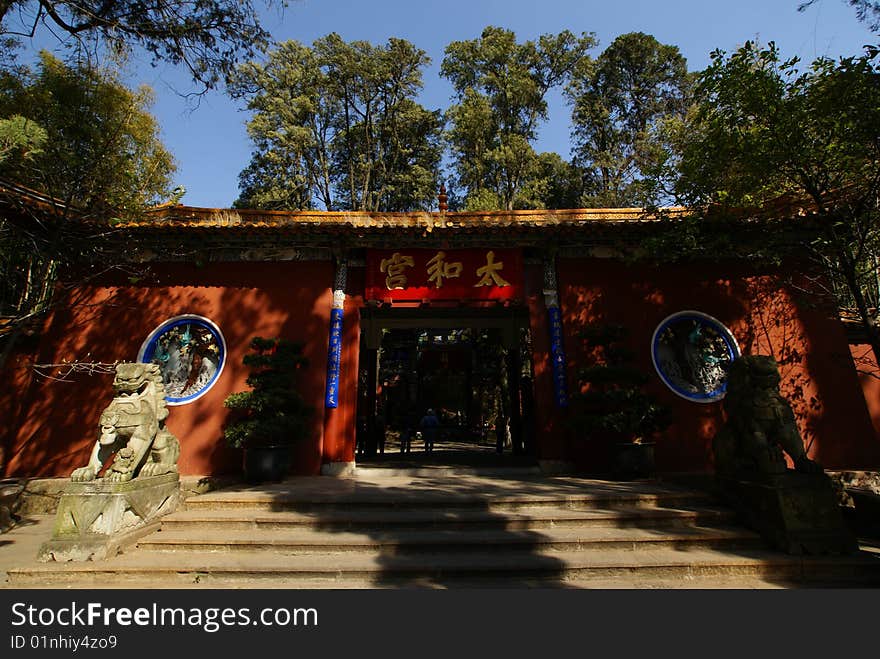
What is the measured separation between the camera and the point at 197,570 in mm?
3041

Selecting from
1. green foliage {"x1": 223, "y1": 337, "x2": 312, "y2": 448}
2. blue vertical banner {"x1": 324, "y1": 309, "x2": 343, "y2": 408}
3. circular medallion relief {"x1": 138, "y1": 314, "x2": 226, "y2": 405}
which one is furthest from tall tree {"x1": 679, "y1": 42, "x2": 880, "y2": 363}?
circular medallion relief {"x1": 138, "y1": 314, "x2": 226, "y2": 405}

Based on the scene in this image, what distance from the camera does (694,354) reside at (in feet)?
20.3

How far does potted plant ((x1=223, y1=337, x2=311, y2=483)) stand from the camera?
17.0 ft

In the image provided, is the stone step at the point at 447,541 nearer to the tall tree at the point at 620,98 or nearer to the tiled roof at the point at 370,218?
the tiled roof at the point at 370,218

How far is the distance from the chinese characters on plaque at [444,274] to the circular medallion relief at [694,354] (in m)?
2.31

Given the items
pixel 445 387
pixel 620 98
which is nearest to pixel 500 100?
pixel 620 98

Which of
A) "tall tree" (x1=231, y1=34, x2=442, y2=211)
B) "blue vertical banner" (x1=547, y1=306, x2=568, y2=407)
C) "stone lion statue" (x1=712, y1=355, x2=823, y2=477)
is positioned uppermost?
"tall tree" (x1=231, y1=34, x2=442, y2=211)

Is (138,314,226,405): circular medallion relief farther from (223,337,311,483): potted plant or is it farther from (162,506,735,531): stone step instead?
(162,506,735,531): stone step

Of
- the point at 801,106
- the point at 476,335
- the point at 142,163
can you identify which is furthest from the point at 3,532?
the point at 476,335

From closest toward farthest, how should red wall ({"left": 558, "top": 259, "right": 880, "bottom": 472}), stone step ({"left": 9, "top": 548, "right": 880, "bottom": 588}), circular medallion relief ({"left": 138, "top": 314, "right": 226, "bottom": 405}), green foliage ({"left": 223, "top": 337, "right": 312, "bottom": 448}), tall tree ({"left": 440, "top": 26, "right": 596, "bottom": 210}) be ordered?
stone step ({"left": 9, "top": 548, "right": 880, "bottom": 588})
green foliage ({"left": 223, "top": 337, "right": 312, "bottom": 448})
red wall ({"left": 558, "top": 259, "right": 880, "bottom": 472})
circular medallion relief ({"left": 138, "top": 314, "right": 226, "bottom": 405})
tall tree ({"left": 440, "top": 26, "right": 596, "bottom": 210})

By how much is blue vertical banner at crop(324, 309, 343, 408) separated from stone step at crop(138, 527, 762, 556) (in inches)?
98.5

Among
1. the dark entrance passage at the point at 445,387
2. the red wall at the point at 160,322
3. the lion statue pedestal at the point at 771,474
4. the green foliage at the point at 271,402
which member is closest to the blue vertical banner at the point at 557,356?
the lion statue pedestal at the point at 771,474

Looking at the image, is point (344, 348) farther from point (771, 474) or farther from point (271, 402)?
point (771, 474)

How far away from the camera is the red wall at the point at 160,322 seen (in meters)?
5.83
